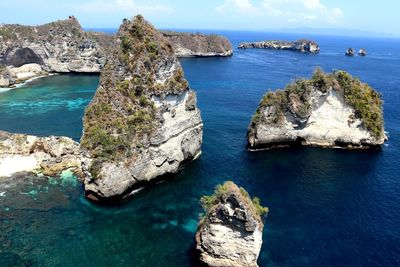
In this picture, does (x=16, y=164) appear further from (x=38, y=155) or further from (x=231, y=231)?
(x=231, y=231)

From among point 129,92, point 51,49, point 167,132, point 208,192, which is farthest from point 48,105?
point 208,192

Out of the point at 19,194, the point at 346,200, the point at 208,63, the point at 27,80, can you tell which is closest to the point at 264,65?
the point at 208,63

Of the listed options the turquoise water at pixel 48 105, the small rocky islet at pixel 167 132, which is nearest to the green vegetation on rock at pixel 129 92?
the small rocky islet at pixel 167 132

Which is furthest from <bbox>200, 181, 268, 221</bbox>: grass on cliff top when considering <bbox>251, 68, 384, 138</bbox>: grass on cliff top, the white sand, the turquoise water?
the turquoise water

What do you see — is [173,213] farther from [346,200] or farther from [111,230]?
[346,200]

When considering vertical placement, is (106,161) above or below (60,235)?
above

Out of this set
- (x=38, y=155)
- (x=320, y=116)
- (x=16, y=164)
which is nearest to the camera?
(x=16, y=164)
